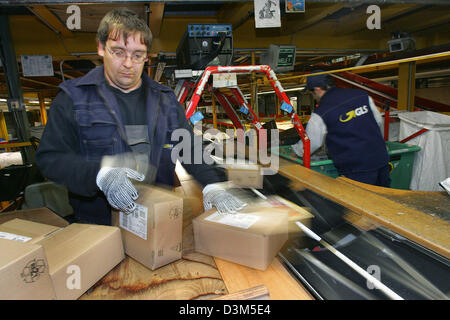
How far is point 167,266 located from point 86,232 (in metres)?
0.32

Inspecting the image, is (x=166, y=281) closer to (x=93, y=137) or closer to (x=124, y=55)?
(x=93, y=137)

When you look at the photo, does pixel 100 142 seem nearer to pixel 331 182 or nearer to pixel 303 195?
pixel 303 195

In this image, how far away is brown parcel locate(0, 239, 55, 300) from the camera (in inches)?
25.8

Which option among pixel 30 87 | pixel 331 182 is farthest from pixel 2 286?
pixel 30 87

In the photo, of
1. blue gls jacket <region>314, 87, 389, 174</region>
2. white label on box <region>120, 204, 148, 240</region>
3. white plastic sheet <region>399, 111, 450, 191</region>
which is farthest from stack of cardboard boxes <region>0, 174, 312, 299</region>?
white plastic sheet <region>399, 111, 450, 191</region>

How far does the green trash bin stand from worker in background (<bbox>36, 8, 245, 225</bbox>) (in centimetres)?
167

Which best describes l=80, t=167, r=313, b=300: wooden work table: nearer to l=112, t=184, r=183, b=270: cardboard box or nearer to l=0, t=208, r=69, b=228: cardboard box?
l=112, t=184, r=183, b=270: cardboard box

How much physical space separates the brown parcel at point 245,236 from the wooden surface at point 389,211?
43 centimetres

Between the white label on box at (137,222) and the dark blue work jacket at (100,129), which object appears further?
the dark blue work jacket at (100,129)

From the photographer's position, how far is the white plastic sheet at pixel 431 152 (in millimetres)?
2865

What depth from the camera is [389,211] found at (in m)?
1.19

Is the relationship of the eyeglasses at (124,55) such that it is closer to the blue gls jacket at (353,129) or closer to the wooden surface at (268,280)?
the wooden surface at (268,280)

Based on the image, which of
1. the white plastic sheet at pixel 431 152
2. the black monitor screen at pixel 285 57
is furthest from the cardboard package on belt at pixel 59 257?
the white plastic sheet at pixel 431 152

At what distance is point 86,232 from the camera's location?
98 centimetres
